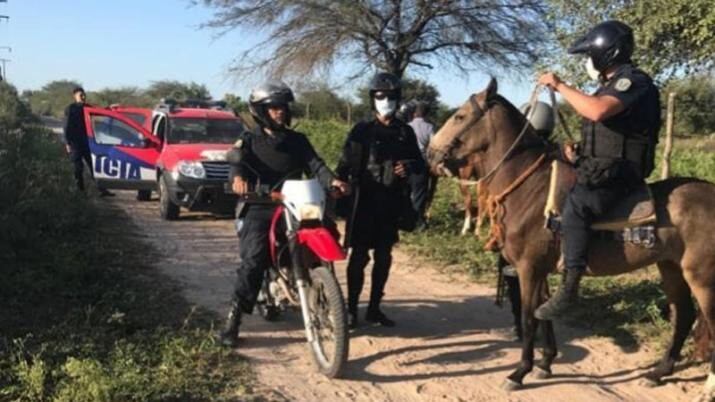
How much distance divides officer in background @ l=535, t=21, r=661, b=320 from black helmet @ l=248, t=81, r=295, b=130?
1.85 m

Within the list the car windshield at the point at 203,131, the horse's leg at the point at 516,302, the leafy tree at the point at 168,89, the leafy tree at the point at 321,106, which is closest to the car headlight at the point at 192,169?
the car windshield at the point at 203,131

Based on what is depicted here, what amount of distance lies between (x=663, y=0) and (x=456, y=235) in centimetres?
510

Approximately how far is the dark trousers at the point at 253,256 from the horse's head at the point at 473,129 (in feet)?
4.38

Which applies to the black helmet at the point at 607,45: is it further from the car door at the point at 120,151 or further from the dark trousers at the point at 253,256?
the car door at the point at 120,151

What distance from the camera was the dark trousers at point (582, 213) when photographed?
484 centimetres

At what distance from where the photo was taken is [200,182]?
38.4ft

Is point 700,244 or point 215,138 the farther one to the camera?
point 215,138

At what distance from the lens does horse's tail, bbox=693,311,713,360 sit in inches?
216

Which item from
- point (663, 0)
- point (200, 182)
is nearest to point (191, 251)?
point (200, 182)

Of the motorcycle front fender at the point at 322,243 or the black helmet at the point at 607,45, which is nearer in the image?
the black helmet at the point at 607,45

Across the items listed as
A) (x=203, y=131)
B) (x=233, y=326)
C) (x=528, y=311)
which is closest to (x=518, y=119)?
(x=528, y=311)

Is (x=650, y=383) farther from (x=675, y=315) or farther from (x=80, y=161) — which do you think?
(x=80, y=161)

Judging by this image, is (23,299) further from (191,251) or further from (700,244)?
(700,244)

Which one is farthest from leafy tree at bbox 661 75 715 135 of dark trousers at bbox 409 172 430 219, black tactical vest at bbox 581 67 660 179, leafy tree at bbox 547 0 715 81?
black tactical vest at bbox 581 67 660 179
